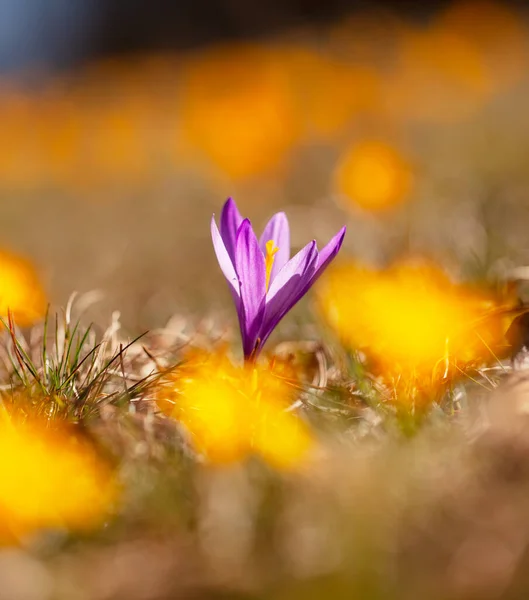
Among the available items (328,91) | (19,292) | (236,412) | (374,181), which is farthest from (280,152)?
(236,412)

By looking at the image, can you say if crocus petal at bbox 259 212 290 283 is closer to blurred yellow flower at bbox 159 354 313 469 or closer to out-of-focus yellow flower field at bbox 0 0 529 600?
out-of-focus yellow flower field at bbox 0 0 529 600

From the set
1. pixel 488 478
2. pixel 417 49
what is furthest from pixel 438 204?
pixel 417 49

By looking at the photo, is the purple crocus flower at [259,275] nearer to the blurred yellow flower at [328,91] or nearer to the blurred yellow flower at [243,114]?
the blurred yellow flower at [243,114]

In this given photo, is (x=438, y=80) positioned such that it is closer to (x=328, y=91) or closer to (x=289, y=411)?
(x=328, y=91)

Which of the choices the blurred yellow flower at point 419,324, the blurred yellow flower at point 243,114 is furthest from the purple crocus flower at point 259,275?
the blurred yellow flower at point 243,114

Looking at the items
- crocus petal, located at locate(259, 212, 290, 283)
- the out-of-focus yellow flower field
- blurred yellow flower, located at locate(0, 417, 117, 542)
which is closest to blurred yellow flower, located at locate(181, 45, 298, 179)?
the out-of-focus yellow flower field

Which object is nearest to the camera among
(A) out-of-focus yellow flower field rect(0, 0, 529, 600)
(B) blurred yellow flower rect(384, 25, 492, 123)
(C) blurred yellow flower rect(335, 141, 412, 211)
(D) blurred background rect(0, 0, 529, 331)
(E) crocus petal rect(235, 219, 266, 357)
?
(A) out-of-focus yellow flower field rect(0, 0, 529, 600)
